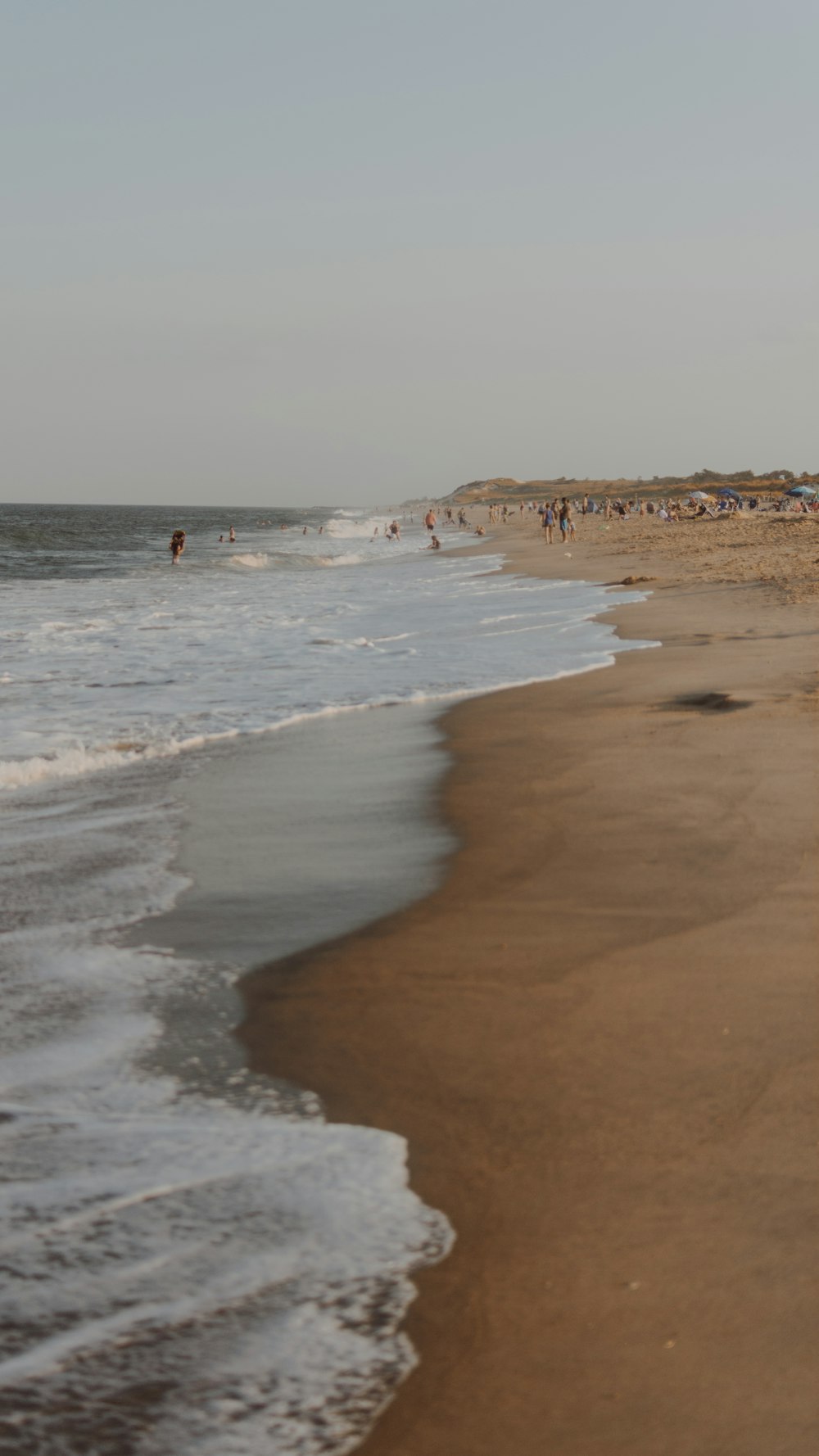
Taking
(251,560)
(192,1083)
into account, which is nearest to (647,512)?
(251,560)

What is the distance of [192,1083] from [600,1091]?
47.2 inches

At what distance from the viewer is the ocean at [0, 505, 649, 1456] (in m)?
2.29

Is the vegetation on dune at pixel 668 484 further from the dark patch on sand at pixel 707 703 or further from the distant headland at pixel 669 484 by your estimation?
the dark patch on sand at pixel 707 703

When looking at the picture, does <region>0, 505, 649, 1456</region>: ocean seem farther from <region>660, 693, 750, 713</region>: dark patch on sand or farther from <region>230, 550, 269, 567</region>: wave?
<region>230, 550, 269, 567</region>: wave

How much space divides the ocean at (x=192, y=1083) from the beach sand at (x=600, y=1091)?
0.50ft

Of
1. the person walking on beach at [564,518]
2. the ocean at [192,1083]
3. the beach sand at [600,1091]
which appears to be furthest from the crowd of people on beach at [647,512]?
the beach sand at [600,1091]

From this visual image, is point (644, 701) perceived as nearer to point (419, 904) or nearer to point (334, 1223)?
point (419, 904)

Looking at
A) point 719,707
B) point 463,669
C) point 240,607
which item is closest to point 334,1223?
point 719,707

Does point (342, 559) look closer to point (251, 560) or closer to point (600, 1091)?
point (251, 560)

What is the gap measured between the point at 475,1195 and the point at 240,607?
74.7 feet

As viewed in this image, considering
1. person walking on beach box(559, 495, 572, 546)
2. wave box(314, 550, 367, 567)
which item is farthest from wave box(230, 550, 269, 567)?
person walking on beach box(559, 495, 572, 546)

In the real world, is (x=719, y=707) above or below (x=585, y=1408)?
above

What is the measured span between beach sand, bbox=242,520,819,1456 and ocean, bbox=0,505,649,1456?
151 millimetres

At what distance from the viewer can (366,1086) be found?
349cm
